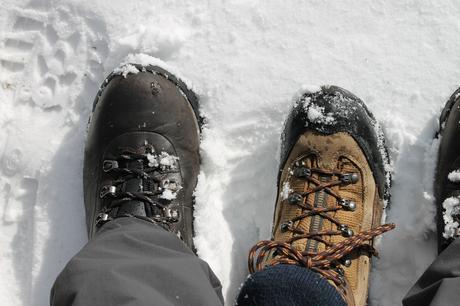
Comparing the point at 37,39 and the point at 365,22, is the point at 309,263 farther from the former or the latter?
the point at 37,39

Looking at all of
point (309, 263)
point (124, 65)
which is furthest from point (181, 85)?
point (309, 263)

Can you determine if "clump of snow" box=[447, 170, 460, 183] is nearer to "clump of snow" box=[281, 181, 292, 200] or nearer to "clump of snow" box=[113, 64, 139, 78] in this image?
"clump of snow" box=[281, 181, 292, 200]

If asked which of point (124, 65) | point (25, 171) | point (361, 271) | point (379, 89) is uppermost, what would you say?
point (124, 65)

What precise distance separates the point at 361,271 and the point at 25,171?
35.8 inches

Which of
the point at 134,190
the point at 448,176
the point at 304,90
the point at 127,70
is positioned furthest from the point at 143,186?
the point at 448,176

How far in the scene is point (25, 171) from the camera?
1536mm

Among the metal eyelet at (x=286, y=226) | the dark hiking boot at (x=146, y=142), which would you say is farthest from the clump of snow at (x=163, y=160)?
the metal eyelet at (x=286, y=226)

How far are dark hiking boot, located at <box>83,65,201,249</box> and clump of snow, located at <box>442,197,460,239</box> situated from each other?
60cm

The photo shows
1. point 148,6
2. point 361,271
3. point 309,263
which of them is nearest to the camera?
point 309,263

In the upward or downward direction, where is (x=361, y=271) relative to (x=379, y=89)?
downward

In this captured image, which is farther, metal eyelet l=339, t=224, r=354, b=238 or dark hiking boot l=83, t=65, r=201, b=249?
dark hiking boot l=83, t=65, r=201, b=249

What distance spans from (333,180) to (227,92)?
0.35 metres

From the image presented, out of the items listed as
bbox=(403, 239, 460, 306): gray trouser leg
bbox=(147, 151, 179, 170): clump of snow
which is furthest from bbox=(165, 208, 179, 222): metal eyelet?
bbox=(403, 239, 460, 306): gray trouser leg

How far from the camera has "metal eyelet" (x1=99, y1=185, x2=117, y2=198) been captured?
4.58ft
